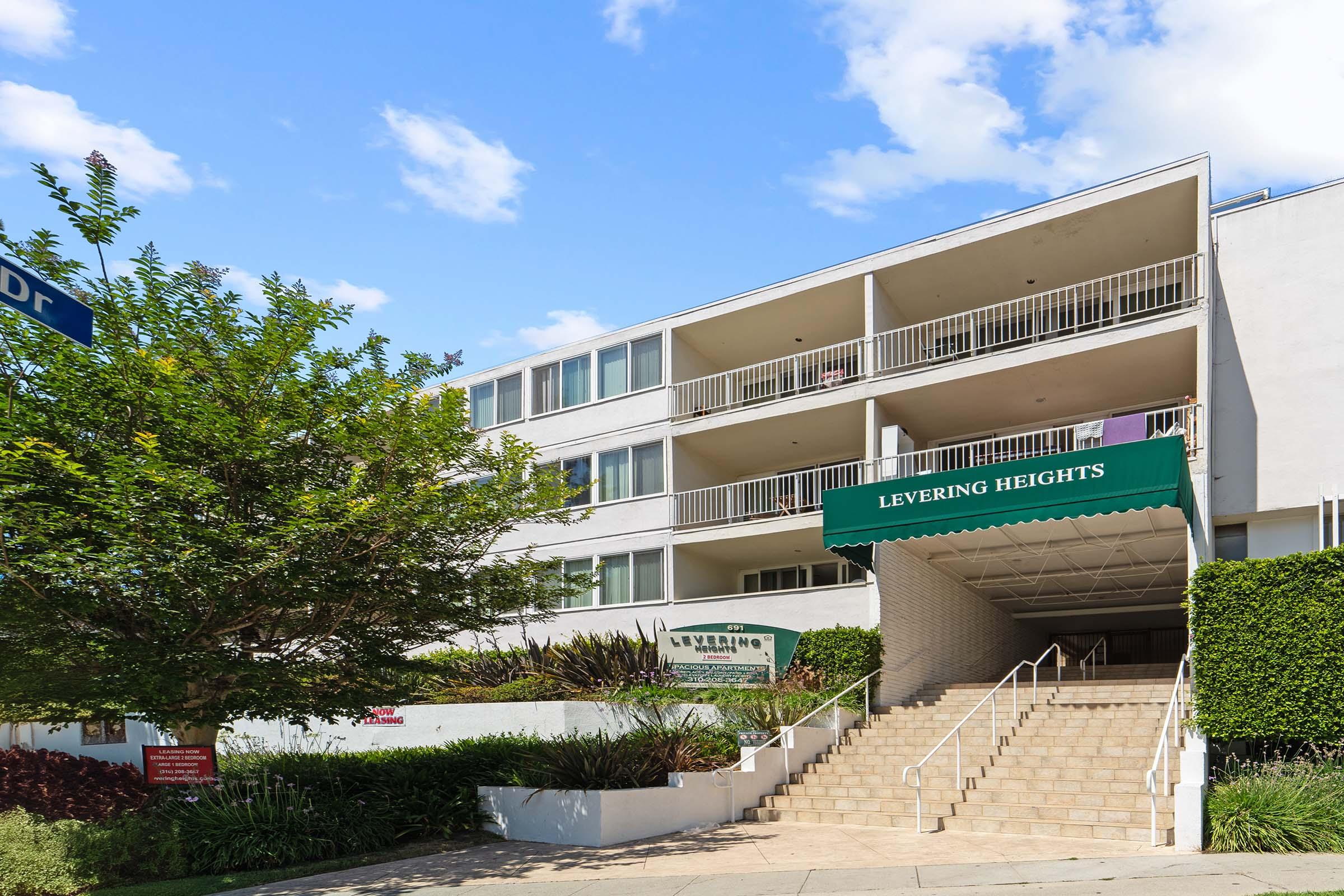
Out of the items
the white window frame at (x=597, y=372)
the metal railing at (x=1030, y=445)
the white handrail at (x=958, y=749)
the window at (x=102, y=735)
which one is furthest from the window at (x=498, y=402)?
the white handrail at (x=958, y=749)

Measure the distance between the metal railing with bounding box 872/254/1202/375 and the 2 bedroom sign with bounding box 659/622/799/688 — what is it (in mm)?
7226

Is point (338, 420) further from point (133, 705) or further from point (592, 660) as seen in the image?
point (592, 660)

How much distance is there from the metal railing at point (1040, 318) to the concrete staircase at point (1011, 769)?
24.1 ft

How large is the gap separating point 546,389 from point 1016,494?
54.2ft

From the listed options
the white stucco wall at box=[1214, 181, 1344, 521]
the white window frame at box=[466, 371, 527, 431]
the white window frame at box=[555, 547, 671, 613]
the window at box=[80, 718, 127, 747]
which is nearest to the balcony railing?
the white stucco wall at box=[1214, 181, 1344, 521]

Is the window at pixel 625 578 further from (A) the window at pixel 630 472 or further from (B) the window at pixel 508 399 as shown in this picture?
(B) the window at pixel 508 399

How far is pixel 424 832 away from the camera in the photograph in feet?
48.4

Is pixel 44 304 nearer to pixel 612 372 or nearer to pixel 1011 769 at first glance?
pixel 1011 769

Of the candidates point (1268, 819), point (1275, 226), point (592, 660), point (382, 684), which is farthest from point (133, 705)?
point (1275, 226)

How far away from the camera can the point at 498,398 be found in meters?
31.3

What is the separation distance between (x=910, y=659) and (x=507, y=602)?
9861 millimetres

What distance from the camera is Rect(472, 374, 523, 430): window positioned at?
30734 mm

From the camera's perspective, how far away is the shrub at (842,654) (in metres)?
20.0

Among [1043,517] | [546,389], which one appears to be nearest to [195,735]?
[1043,517]
